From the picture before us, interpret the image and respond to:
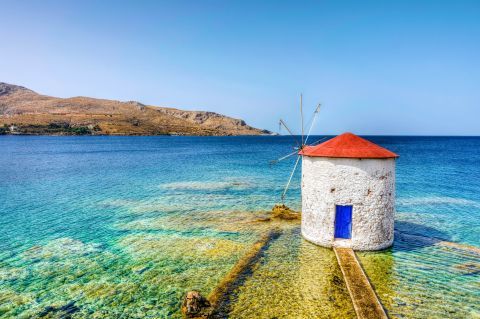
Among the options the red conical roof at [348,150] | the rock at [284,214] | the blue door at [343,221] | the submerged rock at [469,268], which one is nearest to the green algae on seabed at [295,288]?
the blue door at [343,221]

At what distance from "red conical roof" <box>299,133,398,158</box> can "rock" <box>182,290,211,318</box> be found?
29.2 ft

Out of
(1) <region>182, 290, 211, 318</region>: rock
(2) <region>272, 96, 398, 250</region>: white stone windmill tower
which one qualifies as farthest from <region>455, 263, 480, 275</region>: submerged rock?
(1) <region>182, 290, 211, 318</region>: rock

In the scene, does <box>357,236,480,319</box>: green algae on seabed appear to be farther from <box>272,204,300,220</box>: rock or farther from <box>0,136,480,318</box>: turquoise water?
<box>272,204,300,220</box>: rock

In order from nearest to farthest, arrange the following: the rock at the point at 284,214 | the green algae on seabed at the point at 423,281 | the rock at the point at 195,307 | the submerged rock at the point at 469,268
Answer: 1. the rock at the point at 195,307
2. the green algae on seabed at the point at 423,281
3. the submerged rock at the point at 469,268
4. the rock at the point at 284,214

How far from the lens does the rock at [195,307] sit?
410 inches

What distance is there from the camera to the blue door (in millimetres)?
15625

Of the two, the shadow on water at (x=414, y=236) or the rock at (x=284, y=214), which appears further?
the rock at (x=284, y=214)

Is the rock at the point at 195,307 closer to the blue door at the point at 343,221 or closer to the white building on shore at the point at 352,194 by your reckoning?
the white building on shore at the point at 352,194

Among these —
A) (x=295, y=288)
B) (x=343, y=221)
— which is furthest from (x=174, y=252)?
(x=343, y=221)

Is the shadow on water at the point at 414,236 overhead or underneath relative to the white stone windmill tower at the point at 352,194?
underneath

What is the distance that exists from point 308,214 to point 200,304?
8.27 metres

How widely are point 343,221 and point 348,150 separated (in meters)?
3.59

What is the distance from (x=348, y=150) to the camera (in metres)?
15.5

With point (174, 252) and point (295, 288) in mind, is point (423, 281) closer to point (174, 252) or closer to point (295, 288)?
point (295, 288)
